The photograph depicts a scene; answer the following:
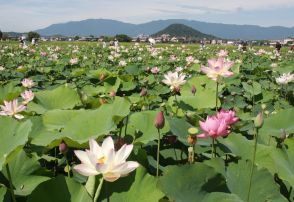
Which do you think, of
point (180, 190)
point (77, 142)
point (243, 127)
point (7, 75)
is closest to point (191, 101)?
point (243, 127)

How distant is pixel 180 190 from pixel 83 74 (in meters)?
4.26

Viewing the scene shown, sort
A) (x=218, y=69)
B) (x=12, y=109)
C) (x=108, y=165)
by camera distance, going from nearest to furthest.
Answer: (x=108, y=165)
(x=12, y=109)
(x=218, y=69)

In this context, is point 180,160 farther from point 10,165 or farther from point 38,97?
point 38,97

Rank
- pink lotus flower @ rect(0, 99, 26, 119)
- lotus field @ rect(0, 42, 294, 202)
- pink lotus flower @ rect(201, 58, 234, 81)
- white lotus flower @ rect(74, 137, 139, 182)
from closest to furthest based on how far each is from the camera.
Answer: white lotus flower @ rect(74, 137, 139, 182) < lotus field @ rect(0, 42, 294, 202) < pink lotus flower @ rect(0, 99, 26, 119) < pink lotus flower @ rect(201, 58, 234, 81)

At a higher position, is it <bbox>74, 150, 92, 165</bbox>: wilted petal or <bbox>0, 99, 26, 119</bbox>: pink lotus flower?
<bbox>74, 150, 92, 165</bbox>: wilted petal

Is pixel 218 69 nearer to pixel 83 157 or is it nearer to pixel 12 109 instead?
pixel 12 109

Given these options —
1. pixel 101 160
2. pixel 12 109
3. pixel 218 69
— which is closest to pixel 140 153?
pixel 101 160

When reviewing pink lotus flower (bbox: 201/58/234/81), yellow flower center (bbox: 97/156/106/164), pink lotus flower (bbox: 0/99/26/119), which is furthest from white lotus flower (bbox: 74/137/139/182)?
pink lotus flower (bbox: 201/58/234/81)

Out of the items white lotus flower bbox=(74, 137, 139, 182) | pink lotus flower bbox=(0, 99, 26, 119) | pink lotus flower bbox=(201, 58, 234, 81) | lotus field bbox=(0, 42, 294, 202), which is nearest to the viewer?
white lotus flower bbox=(74, 137, 139, 182)

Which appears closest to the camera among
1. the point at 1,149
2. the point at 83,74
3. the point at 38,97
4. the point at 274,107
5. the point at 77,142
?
the point at 1,149

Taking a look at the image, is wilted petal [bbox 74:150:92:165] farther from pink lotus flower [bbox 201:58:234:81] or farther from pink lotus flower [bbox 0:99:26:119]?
pink lotus flower [bbox 201:58:234:81]

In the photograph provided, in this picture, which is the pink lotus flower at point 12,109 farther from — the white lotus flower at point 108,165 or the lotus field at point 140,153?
the white lotus flower at point 108,165

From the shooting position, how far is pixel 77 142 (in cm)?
136

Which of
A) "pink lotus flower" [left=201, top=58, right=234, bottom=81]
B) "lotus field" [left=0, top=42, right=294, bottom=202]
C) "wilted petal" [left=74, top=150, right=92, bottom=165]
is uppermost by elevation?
"pink lotus flower" [left=201, top=58, right=234, bottom=81]
